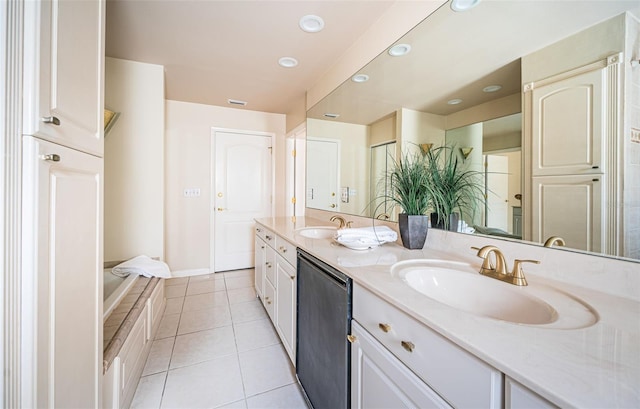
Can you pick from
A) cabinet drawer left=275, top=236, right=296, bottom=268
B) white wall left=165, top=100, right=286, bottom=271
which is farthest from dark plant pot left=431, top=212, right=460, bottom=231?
white wall left=165, top=100, right=286, bottom=271

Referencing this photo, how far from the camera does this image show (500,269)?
88 centimetres

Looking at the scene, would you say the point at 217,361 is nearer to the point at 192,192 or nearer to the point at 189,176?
the point at 192,192

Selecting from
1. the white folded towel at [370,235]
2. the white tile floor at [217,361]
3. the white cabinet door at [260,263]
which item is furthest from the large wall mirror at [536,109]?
the white tile floor at [217,361]

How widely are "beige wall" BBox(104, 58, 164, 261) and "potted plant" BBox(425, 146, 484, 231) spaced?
2466mm

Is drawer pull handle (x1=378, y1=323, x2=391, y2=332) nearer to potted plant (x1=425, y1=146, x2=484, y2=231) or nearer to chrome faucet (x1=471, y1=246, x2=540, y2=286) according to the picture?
chrome faucet (x1=471, y1=246, x2=540, y2=286)

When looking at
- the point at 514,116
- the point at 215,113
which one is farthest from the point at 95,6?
the point at 215,113

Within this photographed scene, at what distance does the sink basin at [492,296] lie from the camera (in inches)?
25.2

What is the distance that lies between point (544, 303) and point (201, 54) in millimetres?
2734

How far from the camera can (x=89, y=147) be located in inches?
34.6

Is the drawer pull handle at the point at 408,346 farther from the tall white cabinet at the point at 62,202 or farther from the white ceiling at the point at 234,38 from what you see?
the white ceiling at the point at 234,38

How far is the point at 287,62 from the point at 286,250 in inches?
67.8

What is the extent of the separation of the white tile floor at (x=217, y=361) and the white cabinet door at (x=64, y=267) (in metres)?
0.60

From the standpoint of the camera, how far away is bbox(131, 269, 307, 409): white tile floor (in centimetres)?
138

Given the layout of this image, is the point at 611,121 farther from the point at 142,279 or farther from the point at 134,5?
the point at 142,279
